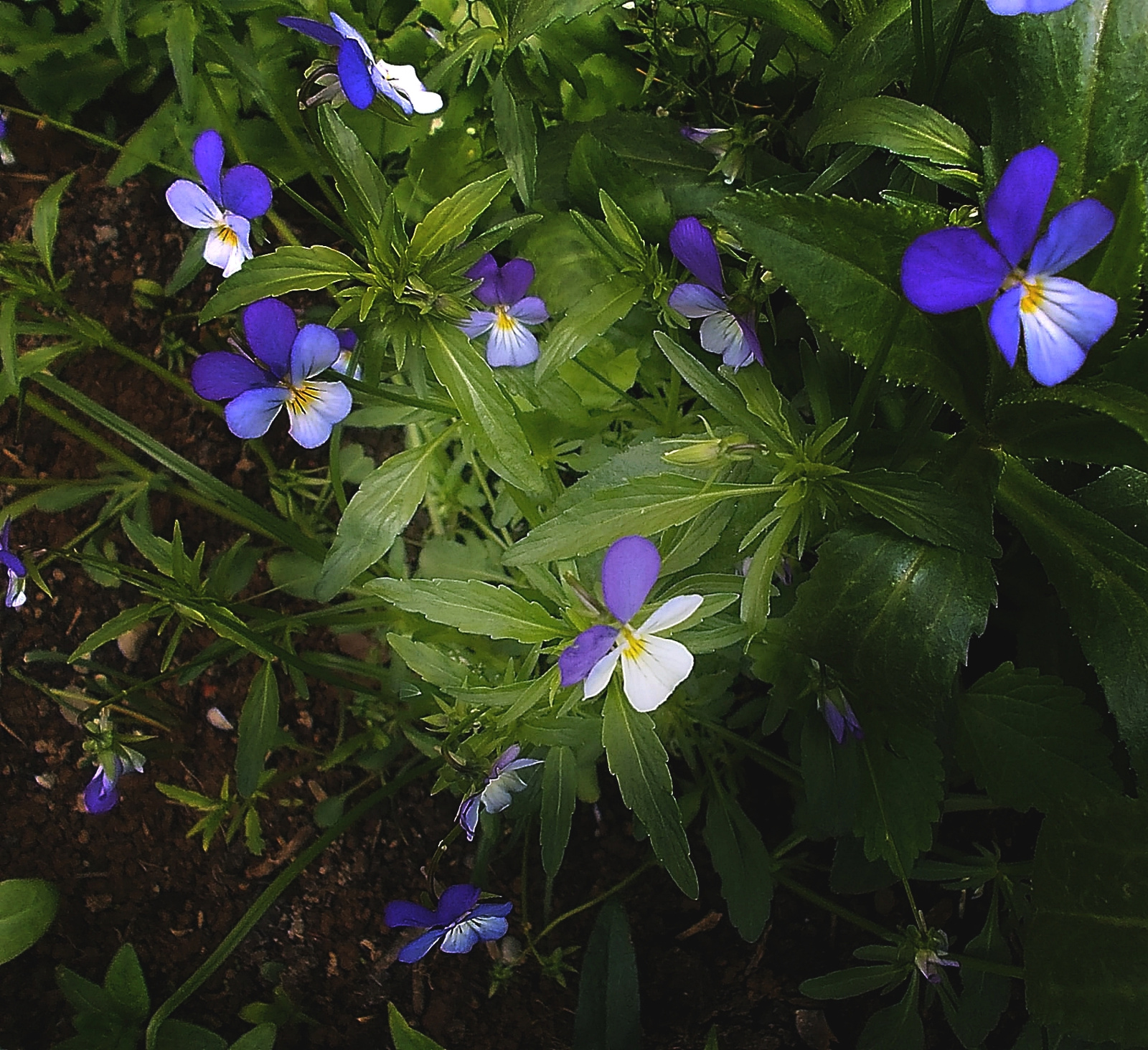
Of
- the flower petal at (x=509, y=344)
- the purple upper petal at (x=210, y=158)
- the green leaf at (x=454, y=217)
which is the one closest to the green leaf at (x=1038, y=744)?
the flower petal at (x=509, y=344)

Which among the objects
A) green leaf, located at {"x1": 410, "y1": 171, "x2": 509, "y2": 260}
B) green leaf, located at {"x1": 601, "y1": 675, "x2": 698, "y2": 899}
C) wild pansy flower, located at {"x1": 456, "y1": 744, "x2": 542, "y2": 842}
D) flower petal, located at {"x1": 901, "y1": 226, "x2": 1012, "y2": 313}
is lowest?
wild pansy flower, located at {"x1": 456, "y1": 744, "x2": 542, "y2": 842}

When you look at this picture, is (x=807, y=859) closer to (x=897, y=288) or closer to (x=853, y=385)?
(x=853, y=385)

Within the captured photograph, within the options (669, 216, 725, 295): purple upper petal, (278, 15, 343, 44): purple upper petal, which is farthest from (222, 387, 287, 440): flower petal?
(669, 216, 725, 295): purple upper petal

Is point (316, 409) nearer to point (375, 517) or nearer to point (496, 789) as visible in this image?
point (375, 517)

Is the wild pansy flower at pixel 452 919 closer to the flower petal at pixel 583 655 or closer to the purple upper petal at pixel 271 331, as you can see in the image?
the flower petal at pixel 583 655

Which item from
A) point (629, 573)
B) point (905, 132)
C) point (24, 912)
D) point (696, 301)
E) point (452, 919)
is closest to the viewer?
point (629, 573)

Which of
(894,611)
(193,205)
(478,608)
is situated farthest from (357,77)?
(894,611)

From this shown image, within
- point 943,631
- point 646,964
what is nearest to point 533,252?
point 943,631

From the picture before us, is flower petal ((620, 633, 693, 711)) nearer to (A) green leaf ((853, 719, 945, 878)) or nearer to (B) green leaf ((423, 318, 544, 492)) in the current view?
(B) green leaf ((423, 318, 544, 492))
